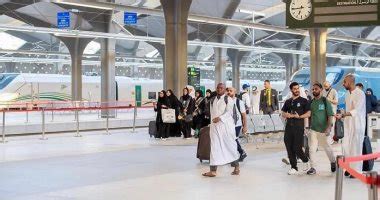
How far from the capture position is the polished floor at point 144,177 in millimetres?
9312

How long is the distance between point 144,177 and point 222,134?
59.2 inches

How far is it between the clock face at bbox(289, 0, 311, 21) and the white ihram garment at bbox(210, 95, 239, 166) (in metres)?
5.45

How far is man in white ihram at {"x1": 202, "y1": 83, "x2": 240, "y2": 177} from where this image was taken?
440 inches

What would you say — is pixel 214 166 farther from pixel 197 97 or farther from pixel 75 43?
pixel 75 43

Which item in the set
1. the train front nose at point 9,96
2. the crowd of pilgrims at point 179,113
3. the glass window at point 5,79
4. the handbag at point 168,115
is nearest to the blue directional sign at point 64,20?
the crowd of pilgrims at point 179,113

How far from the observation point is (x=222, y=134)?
11.2m

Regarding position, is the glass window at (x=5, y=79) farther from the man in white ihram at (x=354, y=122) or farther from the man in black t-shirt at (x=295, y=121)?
the man in white ihram at (x=354, y=122)

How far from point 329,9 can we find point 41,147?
8091 millimetres

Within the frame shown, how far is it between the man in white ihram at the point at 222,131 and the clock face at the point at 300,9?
17.8ft

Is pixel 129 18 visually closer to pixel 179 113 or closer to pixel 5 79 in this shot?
pixel 179 113

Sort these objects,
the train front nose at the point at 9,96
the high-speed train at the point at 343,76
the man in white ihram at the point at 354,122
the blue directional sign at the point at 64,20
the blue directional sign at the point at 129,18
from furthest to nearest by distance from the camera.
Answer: the train front nose at the point at 9,96 < the high-speed train at the point at 343,76 < the blue directional sign at the point at 129,18 < the blue directional sign at the point at 64,20 < the man in white ihram at the point at 354,122

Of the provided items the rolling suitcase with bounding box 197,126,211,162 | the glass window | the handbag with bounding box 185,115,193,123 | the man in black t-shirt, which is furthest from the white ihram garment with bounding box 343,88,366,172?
the glass window

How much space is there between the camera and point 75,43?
38.9 m

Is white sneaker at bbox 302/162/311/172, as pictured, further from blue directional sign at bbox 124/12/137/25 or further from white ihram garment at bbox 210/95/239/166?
blue directional sign at bbox 124/12/137/25
